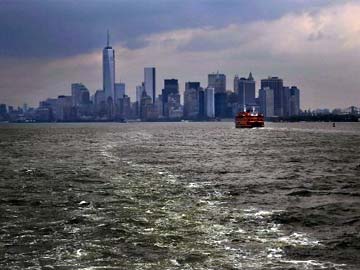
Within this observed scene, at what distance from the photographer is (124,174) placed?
4894 centimetres

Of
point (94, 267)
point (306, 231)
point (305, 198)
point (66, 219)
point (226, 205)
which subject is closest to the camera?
point (94, 267)

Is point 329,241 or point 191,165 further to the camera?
point 191,165

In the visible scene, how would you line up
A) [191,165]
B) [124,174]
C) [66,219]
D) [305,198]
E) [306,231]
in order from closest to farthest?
1. [306,231]
2. [66,219]
3. [305,198]
4. [124,174]
5. [191,165]

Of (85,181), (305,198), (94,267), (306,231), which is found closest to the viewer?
(94,267)

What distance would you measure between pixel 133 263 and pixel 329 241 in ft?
27.8

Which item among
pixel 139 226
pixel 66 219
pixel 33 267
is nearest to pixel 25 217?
pixel 66 219

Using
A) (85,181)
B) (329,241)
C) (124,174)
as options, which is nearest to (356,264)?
(329,241)

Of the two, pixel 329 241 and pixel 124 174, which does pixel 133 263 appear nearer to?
pixel 329 241

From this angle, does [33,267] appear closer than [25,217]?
Yes

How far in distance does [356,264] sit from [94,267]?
8.68m

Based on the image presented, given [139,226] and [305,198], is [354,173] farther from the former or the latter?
[139,226]

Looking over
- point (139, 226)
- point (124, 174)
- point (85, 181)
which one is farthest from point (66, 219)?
point (124, 174)

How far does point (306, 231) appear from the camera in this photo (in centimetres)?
2358

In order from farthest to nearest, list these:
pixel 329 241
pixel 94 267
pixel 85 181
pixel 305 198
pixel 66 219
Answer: pixel 85 181 < pixel 305 198 < pixel 66 219 < pixel 329 241 < pixel 94 267
